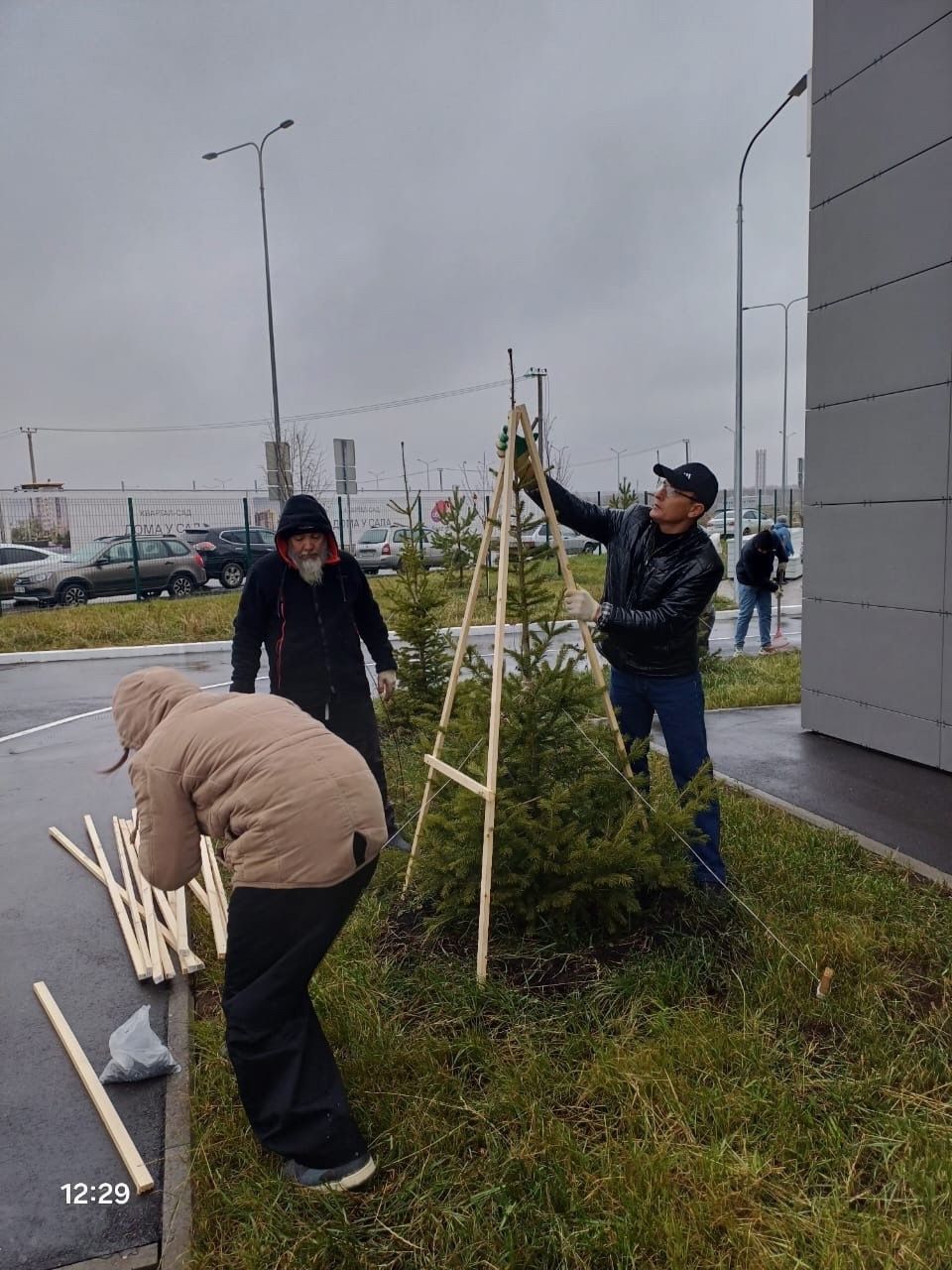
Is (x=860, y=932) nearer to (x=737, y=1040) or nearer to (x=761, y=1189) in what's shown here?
(x=737, y=1040)

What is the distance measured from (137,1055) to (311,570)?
235cm

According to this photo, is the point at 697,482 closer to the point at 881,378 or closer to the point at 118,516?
the point at 881,378

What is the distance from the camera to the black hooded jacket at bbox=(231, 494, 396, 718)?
449 centimetres

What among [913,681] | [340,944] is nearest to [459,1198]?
[340,944]

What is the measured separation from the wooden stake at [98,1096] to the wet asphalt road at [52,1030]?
0.04m

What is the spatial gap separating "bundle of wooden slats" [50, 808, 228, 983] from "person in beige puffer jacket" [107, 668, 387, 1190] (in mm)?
1181

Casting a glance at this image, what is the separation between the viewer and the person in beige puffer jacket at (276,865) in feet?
7.74

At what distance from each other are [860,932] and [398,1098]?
1991 mm

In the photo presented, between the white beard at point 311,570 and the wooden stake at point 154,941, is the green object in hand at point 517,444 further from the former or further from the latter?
the wooden stake at point 154,941

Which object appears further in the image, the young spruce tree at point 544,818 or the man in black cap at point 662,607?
the man in black cap at point 662,607

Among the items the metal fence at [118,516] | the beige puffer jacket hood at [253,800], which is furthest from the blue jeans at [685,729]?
the metal fence at [118,516]

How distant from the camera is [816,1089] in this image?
269 centimetres

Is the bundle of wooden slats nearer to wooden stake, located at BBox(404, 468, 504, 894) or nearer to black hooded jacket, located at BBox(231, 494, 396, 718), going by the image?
wooden stake, located at BBox(404, 468, 504, 894)

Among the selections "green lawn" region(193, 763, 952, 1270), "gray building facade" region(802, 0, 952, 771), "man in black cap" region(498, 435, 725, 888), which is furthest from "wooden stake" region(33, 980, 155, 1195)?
"gray building facade" region(802, 0, 952, 771)
